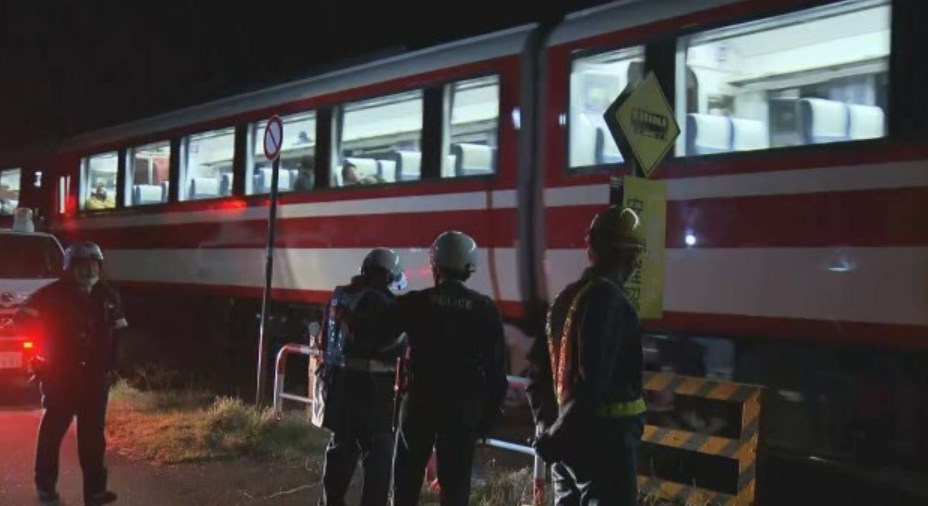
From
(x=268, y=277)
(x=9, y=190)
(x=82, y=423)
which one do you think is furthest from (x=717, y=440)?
(x=9, y=190)

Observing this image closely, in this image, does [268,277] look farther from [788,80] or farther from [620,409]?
[620,409]

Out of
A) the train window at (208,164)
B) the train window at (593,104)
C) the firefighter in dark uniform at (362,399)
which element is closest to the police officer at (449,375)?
the firefighter in dark uniform at (362,399)

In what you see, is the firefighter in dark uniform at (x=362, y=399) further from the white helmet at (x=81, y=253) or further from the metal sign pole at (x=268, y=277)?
the metal sign pole at (x=268, y=277)

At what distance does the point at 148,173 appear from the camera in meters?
13.1

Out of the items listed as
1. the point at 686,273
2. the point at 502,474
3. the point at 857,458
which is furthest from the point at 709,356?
the point at 502,474

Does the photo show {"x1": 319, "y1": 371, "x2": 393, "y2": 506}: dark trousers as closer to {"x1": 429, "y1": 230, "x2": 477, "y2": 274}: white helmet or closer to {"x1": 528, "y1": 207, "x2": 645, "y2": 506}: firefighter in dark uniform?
{"x1": 429, "y1": 230, "x2": 477, "y2": 274}: white helmet

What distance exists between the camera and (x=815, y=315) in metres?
5.91

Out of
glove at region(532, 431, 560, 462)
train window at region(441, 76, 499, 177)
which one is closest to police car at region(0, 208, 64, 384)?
train window at region(441, 76, 499, 177)

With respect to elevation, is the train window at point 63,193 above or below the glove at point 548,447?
above

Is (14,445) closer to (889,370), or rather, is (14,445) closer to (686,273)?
(686,273)

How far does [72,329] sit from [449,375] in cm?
255

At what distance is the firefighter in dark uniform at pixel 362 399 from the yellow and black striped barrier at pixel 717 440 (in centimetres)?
164

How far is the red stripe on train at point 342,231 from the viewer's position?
26.3ft

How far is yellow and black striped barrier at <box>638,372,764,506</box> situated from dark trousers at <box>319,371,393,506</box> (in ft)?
5.38
